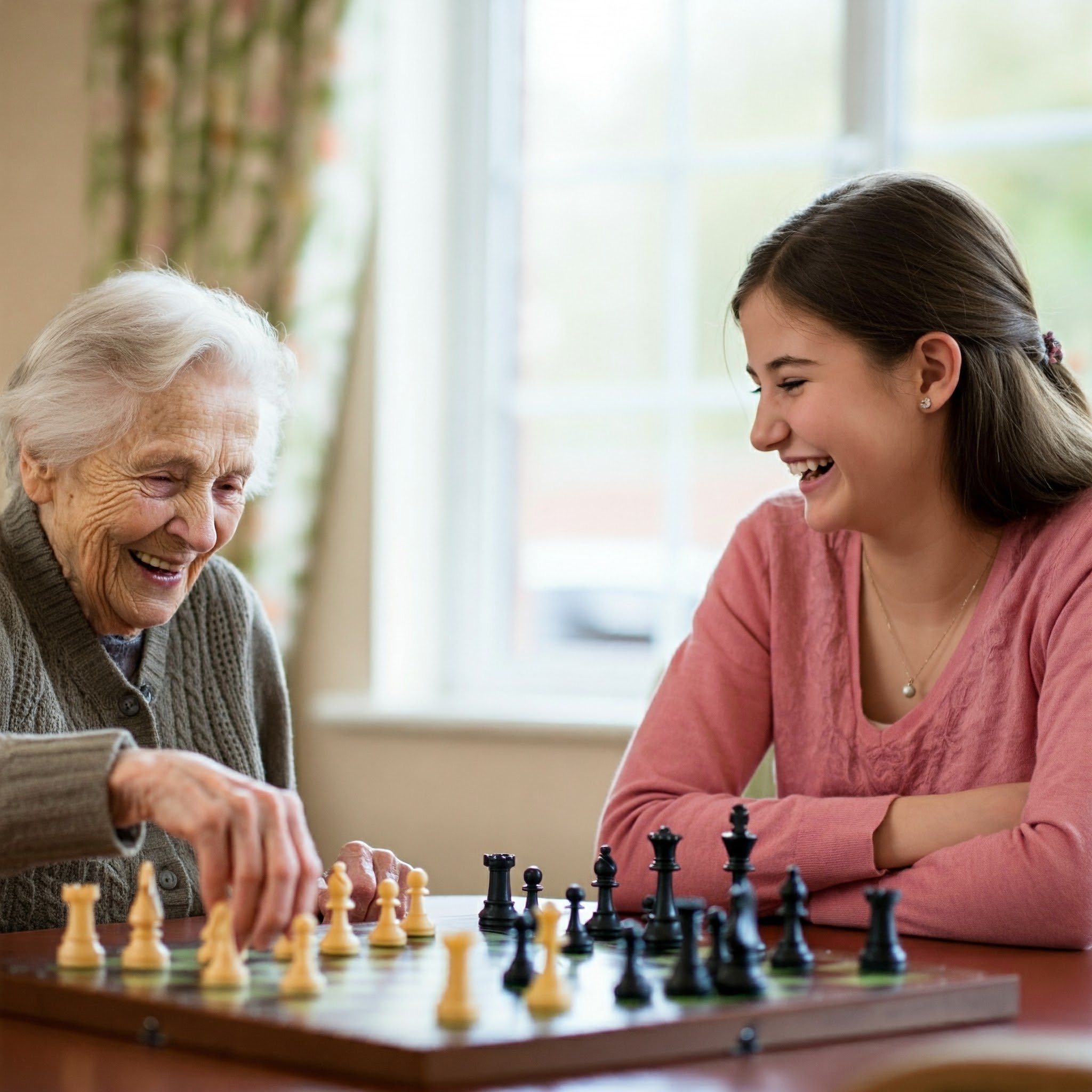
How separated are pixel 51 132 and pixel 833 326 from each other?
9.04 feet

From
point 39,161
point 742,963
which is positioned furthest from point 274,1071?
point 39,161

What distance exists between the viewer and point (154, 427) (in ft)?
6.42

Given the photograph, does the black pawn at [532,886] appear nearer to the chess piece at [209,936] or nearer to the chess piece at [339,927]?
the chess piece at [339,927]

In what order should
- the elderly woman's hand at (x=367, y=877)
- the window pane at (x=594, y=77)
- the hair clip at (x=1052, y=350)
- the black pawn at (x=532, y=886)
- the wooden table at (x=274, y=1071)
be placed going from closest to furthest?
the wooden table at (x=274, y=1071) < the black pawn at (x=532, y=886) < the elderly woman's hand at (x=367, y=877) < the hair clip at (x=1052, y=350) < the window pane at (x=594, y=77)

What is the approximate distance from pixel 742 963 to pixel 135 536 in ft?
3.41

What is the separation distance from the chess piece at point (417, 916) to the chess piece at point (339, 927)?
48 mm

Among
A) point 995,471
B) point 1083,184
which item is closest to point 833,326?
point 995,471

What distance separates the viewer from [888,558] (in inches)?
82.6

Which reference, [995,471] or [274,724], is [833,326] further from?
[274,724]

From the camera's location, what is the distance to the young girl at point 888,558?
1895 mm

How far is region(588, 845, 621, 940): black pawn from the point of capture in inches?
58.6

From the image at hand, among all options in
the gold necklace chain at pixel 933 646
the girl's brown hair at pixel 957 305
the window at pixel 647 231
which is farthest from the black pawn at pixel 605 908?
the window at pixel 647 231

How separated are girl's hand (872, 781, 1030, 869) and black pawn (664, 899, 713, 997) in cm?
55

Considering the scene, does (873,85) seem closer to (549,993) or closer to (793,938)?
(793,938)
